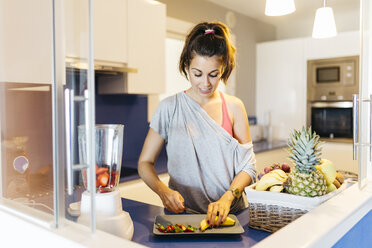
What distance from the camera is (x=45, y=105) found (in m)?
0.99

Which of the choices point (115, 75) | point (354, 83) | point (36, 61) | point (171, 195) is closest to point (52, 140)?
point (36, 61)

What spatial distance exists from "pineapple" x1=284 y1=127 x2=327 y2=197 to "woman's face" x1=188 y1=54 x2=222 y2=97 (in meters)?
0.48

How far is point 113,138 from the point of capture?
933 mm

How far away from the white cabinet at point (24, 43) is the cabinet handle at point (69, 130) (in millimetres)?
261

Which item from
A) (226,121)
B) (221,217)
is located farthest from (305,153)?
(226,121)

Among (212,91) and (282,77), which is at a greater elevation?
(282,77)

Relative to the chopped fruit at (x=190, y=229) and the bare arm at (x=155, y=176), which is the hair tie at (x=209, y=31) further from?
the chopped fruit at (x=190, y=229)

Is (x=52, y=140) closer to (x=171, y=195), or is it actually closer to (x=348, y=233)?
(x=171, y=195)

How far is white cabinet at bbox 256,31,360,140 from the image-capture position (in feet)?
12.7

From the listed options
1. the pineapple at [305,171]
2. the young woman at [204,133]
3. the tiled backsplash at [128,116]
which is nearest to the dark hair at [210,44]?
the young woman at [204,133]

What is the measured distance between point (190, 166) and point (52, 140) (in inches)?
33.2

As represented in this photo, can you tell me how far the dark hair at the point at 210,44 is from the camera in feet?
4.83

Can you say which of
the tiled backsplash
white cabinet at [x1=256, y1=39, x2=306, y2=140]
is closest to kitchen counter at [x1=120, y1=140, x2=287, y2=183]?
the tiled backsplash

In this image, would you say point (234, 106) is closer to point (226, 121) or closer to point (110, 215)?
point (226, 121)
